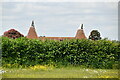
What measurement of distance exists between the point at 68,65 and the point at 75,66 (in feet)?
1.61

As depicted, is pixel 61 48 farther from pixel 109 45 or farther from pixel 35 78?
pixel 35 78

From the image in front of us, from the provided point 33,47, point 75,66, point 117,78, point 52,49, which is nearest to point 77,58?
point 75,66

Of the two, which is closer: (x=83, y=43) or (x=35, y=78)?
(x=35, y=78)

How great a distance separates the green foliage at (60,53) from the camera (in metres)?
17.0

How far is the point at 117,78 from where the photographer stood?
426 inches

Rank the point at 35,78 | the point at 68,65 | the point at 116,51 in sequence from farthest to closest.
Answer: the point at 116,51 < the point at 68,65 < the point at 35,78

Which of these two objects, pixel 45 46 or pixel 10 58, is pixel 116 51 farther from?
pixel 10 58

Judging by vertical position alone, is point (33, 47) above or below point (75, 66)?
above

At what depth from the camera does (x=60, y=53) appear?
17.3 m

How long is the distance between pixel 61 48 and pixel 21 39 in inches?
114

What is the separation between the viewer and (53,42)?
17688 millimetres

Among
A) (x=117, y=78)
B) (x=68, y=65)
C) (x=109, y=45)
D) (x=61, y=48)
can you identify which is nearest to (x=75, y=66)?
(x=68, y=65)

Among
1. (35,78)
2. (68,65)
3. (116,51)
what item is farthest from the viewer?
(116,51)

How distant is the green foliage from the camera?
17.0 m
